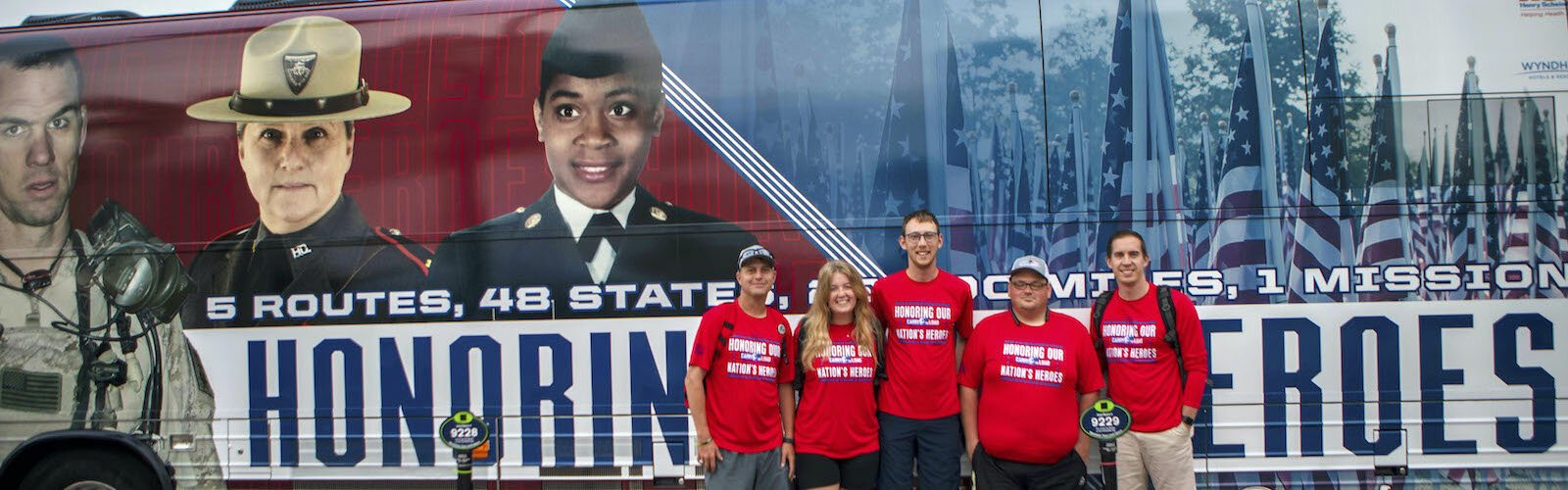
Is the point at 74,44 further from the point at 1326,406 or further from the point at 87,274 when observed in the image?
the point at 1326,406

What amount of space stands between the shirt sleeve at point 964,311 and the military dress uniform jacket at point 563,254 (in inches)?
45.8

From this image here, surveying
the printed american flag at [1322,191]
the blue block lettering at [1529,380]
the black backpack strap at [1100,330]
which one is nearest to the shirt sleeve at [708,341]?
the black backpack strap at [1100,330]

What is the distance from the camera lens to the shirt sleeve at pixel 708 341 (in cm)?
440

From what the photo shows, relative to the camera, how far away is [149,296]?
5598 mm

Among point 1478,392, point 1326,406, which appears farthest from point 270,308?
point 1478,392

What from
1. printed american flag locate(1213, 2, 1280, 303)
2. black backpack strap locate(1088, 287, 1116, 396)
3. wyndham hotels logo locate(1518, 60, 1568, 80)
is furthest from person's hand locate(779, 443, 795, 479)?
wyndham hotels logo locate(1518, 60, 1568, 80)

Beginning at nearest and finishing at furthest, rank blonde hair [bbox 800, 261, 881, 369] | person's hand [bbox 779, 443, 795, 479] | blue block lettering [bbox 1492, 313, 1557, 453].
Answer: blonde hair [bbox 800, 261, 881, 369]
person's hand [bbox 779, 443, 795, 479]
blue block lettering [bbox 1492, 313, 1557, 453]

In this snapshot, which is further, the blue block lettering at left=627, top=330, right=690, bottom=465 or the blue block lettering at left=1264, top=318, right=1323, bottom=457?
the blue block lettering at left=627, top=330, right=690, bottom=465

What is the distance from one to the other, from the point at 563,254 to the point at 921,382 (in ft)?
6.71

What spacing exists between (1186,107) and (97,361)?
613cm

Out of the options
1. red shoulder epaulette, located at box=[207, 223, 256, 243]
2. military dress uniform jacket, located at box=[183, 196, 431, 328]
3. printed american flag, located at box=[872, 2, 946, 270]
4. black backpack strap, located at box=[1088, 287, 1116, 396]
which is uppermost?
printed american flag, located at box=[872, 2, 946, 270]

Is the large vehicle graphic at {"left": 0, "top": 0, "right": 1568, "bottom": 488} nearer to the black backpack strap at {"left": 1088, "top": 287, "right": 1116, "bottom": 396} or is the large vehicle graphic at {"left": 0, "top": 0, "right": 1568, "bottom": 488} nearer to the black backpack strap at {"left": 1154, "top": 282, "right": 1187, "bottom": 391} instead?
the black backpack strap at {"left": 1088, "top": 287, "right": 1116, "bottom": 396}

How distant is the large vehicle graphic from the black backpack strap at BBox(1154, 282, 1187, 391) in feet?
1.49

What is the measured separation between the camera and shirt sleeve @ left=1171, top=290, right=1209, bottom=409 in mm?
4582
